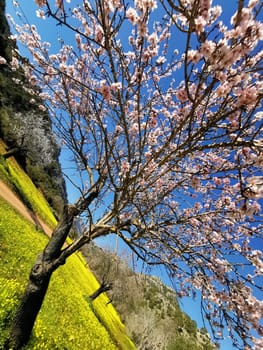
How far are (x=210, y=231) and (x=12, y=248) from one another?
8332 mm

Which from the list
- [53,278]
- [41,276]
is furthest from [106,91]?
[53,278]

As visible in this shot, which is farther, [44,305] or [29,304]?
[44,305]

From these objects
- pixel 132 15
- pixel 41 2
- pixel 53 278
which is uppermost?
pixel 132 15

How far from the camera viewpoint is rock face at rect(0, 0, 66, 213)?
31.2 meters

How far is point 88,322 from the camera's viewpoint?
1363 cm

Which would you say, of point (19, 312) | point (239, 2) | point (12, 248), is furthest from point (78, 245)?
point (12, 248)

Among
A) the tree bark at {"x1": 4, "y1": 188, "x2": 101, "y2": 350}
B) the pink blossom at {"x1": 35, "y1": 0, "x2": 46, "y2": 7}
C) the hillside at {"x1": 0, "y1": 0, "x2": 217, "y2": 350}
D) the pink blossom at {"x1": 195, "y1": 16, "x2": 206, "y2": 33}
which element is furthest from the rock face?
the pink blossom at {"x1": 195, "y1": 16, "x2": 206, "y2": 33}

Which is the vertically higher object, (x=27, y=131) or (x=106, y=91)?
(x=27, y=131)

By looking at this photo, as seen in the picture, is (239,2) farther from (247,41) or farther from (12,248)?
(12,248)

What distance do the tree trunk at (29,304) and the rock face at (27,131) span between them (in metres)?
25.0

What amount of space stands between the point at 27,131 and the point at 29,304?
3083 cm

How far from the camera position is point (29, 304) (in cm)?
536

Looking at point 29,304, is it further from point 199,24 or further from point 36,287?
point 199,24

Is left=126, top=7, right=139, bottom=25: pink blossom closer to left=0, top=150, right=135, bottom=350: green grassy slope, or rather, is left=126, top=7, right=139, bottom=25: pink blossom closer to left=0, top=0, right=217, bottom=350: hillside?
left=0, top=0, right=217, bottom=350: hillside
